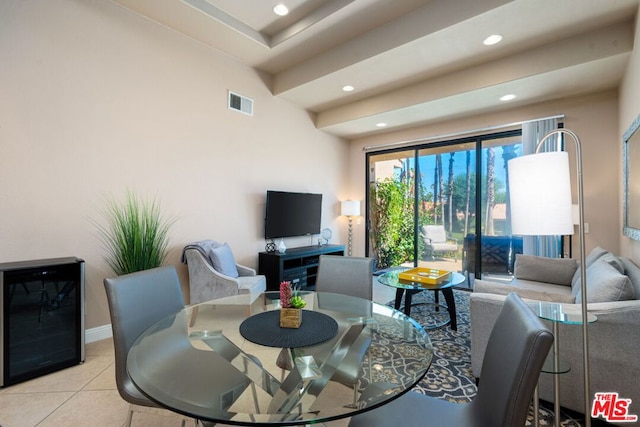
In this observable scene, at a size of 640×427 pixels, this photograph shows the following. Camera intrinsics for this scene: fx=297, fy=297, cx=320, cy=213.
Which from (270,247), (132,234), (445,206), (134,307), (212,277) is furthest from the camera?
(445,206)

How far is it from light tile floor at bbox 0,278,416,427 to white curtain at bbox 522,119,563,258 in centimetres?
364

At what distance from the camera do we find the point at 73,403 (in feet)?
6.24

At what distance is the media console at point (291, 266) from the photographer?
4.04 meters

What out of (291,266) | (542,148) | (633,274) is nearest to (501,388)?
(633,274)

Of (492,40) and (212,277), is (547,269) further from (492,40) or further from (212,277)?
(212,277)

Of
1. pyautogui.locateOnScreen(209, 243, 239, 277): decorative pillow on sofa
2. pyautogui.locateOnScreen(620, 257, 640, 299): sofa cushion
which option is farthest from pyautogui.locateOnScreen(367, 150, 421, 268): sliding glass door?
pyautogui.locateOnScreen(209, 243, 239, 277): decorative pillow on sofa

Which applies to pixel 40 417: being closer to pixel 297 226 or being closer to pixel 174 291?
pixel 174 291

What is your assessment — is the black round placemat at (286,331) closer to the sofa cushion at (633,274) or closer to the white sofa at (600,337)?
the white sofa at (600,337)

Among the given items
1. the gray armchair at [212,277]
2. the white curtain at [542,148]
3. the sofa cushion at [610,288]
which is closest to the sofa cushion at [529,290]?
the sofa cushion at [610,288]

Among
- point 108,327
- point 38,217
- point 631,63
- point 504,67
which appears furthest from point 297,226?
point 631,63

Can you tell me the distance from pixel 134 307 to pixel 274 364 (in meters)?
0.87

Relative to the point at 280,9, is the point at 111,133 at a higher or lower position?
lower

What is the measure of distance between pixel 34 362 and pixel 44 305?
40 centimetres

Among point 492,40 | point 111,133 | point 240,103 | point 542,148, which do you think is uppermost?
point 492,40
